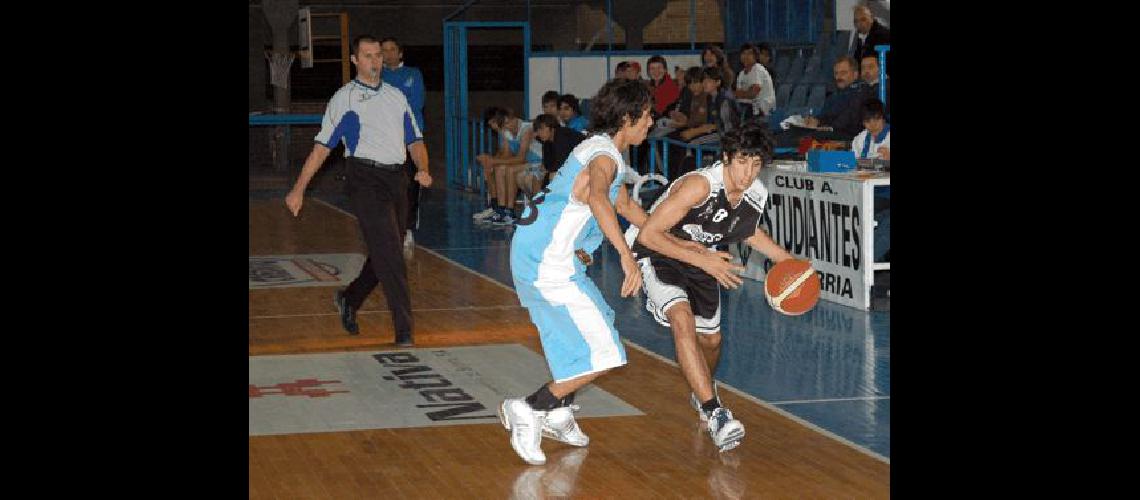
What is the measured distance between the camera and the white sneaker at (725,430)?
659 centimetres

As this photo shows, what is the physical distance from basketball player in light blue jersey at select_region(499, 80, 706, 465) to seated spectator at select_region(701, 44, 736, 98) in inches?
391

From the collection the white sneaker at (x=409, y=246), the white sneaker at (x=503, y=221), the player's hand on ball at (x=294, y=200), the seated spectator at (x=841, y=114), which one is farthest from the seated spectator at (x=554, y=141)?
the player's hand on ball at (x=294, y=200)

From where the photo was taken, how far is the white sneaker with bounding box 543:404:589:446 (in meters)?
6.66

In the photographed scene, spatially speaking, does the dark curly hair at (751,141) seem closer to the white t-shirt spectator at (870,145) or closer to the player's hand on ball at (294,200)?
the player's hand on ball at (294,200)

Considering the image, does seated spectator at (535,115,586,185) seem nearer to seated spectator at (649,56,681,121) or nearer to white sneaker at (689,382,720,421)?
seated spectator at (649,56,681,121)

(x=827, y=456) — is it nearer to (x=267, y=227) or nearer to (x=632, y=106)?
(x=632, y=106)

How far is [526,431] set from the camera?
6.53 meters

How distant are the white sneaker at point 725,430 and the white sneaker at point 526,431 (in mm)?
736

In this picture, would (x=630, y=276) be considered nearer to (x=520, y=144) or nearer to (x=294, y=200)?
(x=294, y=200)

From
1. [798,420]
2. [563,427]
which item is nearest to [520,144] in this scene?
[798,420]

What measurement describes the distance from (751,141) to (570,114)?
9.49m

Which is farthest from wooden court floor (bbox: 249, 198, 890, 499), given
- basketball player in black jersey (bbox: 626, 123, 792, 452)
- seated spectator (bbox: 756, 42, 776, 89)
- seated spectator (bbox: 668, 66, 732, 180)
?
seated spectator (bbox: 756, 42, 776, 89)
